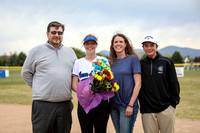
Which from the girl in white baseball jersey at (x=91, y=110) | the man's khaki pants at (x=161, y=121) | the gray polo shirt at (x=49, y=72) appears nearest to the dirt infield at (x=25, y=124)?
the man's khaki pants at (x=161, y=121)

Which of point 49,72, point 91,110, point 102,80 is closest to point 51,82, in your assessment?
point 49,72

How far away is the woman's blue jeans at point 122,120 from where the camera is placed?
313 centimetres

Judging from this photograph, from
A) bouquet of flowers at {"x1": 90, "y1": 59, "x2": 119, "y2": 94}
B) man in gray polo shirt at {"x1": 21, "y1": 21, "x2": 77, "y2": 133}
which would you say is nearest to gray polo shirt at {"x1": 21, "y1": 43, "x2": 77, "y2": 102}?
man in gray polo shirt at {"x1": 21, "y1": 21, "x2": 77, "y2": 133}

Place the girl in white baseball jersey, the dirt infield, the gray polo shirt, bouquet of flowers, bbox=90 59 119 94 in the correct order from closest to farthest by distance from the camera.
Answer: bouquet of flowers, bbox=90 59 119 94, the girl in white baseball jersey, the gray polo shirt, the dirt infield

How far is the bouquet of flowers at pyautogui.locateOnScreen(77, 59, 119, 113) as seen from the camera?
9.36 ft

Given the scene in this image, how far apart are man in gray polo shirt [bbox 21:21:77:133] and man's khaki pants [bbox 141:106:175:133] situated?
1.53 metres

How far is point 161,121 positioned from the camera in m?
3.23

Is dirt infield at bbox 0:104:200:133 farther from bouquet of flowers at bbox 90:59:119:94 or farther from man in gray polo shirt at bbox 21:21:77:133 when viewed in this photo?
bouquet of flowers at bbox 90:59:119:94

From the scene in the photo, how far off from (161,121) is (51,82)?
217 centimetres

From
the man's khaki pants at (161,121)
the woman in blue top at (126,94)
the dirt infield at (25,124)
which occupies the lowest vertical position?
the dirt infield at (25,124)

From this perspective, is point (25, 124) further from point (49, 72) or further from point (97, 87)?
point (97, 87)

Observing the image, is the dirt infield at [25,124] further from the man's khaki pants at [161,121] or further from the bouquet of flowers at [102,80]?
the bouquet of flowers at [102,80]

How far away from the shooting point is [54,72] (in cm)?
330

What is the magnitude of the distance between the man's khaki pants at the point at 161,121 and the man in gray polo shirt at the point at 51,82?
60.4 inches
